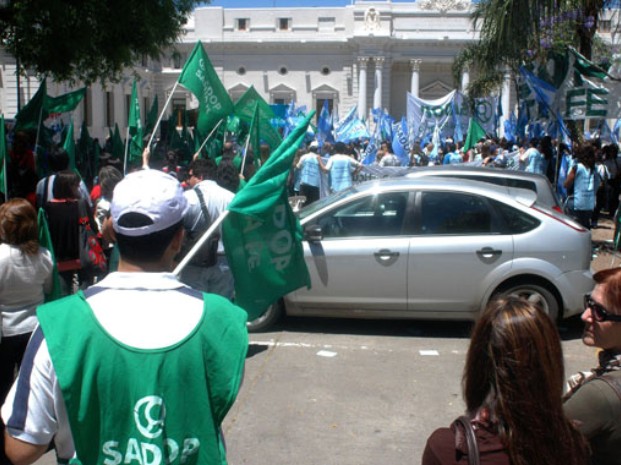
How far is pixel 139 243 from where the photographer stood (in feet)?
6.68

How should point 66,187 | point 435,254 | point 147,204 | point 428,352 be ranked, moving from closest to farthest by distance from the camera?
point 147,204 → point 66,187 → point 428,352 → point 435,254

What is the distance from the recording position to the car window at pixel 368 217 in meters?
7.04

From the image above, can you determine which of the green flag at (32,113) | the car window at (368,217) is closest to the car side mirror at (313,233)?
the car window at (368,217)

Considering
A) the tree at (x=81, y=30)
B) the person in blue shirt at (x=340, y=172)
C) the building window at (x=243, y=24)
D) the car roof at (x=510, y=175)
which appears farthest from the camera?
the building window at (x=243, y=24)

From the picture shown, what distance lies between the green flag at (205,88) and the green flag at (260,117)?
48cm

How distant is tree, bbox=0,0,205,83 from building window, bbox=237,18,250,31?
51.1 meters

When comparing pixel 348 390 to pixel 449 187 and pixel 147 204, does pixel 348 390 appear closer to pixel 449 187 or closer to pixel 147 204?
pixel 449 187

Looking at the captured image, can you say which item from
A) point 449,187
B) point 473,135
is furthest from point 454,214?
point 473,135

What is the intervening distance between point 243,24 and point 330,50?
818 centimetres

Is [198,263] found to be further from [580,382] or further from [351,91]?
[351,91]

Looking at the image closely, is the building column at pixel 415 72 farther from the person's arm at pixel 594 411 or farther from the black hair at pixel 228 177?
the person's arm at pixel 594 411

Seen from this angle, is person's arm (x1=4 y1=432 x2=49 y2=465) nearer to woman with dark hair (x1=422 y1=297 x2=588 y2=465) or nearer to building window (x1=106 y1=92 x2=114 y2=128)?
woman with dark hair (x1=422 y1=297 x2=588 y2=465)

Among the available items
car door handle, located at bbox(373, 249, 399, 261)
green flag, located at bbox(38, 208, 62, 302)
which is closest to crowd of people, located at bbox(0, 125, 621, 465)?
green flag, located at bbox(38, 208, 62, 302)

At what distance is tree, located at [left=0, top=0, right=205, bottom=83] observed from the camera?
1527 centimetres
